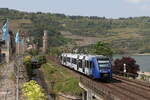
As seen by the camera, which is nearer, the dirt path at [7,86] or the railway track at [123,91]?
→ the railway track at [123,91]

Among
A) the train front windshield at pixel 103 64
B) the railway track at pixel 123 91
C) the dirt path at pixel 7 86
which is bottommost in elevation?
the dirt path at pixel 7 86

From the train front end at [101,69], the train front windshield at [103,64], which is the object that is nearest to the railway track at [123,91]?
the train front end at [101,69]

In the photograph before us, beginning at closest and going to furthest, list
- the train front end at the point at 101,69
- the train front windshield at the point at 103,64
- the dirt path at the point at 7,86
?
the train front end at the point at 101,69 < the train front windshield at the point at 103,64 < the dirt path at the point at 7,86

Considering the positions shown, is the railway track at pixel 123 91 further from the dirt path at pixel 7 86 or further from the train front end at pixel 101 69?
the dirt path at pixel 7 86

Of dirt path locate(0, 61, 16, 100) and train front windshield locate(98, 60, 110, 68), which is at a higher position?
train front windshield locate(98, 60, 110, 68)

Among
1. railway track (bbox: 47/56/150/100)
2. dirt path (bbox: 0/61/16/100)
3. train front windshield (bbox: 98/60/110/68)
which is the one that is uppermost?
train front windshield (bbox: 98/60/110/68)

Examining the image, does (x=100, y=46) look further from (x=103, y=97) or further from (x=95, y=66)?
(x=103, y=97)

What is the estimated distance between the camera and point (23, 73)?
293ft

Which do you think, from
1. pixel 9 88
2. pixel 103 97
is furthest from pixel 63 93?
pixel 103 97

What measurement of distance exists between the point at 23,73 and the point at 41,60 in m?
37.0

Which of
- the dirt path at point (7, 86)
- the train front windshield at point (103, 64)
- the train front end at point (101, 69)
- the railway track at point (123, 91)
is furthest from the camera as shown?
the dirt path at point (7, 86)

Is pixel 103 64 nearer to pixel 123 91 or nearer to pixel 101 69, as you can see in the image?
pixel 101 69

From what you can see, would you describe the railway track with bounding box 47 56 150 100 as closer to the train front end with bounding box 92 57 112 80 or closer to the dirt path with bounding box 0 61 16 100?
the train front end with bounding box 92 57 112 80

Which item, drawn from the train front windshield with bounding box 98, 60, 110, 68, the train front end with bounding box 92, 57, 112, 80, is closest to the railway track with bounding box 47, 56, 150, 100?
the train front end with bounding box 92, 57, 112, 80
